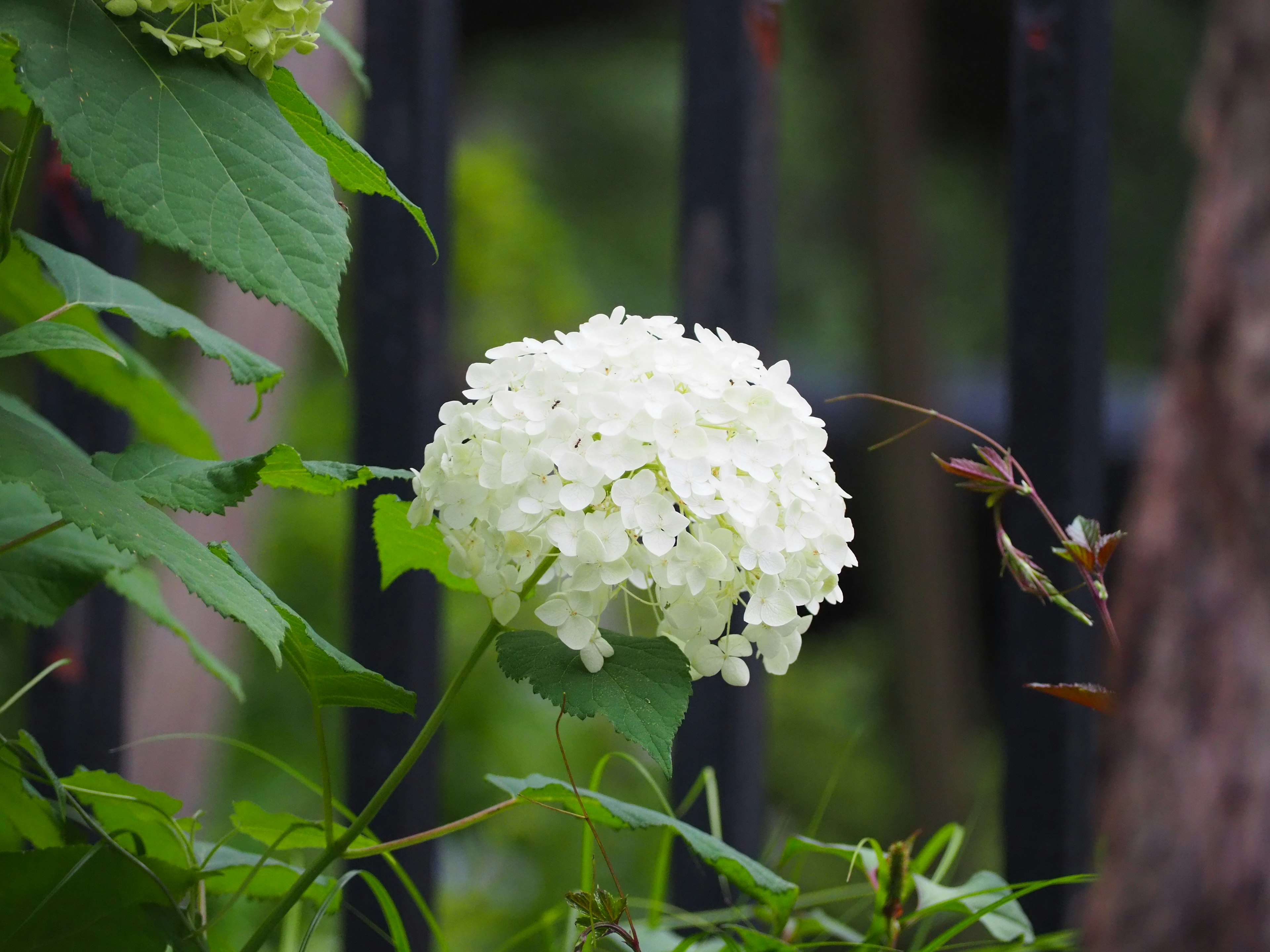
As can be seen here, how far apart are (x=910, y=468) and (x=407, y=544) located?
2.97m

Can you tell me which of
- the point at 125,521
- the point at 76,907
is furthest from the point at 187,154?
the point at 76,907

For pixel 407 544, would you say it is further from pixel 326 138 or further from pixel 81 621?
pixel 81 621

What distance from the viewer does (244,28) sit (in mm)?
583

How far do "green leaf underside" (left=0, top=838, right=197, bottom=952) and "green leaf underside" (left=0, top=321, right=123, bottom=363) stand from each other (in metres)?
0.29

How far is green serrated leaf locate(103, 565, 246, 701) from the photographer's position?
0.80m

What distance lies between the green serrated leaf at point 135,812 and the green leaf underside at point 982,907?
0.50 m

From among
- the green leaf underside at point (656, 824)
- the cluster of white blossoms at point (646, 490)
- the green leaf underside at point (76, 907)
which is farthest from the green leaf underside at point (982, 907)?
the green leaf underside at point (76, 907)

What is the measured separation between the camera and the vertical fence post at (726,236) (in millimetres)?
1133

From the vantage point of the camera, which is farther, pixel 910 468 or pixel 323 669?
pixel 910 468

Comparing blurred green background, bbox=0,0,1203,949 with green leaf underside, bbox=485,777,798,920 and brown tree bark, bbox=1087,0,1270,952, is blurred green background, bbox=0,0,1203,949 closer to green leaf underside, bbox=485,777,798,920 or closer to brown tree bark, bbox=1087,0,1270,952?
green leaf underside, bbox=485,777,798,920

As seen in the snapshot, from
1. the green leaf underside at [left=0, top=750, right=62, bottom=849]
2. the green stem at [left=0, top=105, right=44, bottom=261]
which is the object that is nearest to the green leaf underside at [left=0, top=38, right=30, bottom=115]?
the green stem at [left=0, top=105, right=44, bottom=261]

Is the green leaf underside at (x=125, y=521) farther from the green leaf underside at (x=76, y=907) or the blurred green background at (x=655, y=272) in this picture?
the blurred green background at (x=655, y=272)

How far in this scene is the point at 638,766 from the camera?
77 cm

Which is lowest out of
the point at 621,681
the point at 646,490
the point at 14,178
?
the point at 621,681
